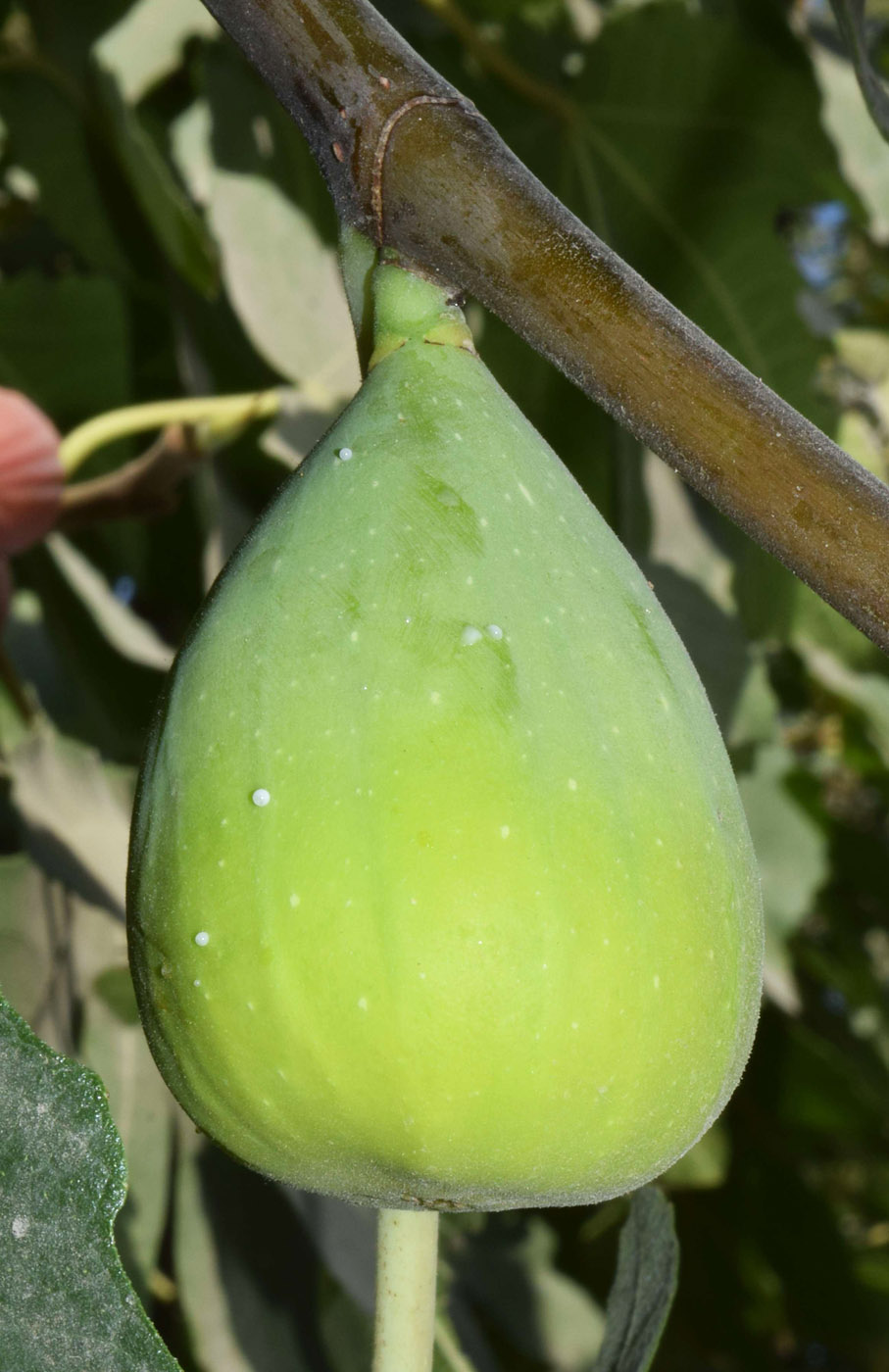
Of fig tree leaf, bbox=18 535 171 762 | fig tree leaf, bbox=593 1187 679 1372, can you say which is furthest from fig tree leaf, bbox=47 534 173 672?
fig tree leaf, bbox=593 1187 679 1372

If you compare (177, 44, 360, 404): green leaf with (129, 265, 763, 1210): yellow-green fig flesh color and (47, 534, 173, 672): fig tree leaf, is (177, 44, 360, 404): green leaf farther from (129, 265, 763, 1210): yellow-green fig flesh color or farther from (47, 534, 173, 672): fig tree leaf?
(129, 265, 763, 1210): yellow-green fig flesh color

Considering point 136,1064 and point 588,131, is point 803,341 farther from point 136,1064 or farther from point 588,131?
point 136,1064

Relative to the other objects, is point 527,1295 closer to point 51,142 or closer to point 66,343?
point 66,343

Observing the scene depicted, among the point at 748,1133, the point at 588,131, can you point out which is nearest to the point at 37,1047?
the point at 588,131

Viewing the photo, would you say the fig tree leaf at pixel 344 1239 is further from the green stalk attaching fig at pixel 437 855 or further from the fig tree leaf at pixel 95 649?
the green stalk attaching fig at pixel 437 855

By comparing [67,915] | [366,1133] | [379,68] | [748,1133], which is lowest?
[748,1133]

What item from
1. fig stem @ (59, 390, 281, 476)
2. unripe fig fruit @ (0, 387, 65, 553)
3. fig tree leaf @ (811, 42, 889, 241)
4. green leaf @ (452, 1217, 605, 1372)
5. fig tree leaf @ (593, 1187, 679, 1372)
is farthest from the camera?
green leaf @ (452, 1217, 605, 1372)

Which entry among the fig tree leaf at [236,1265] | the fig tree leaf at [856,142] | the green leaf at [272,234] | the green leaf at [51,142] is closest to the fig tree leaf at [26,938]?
the fig tree leaf at [236,1265]
